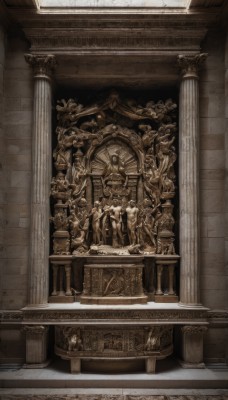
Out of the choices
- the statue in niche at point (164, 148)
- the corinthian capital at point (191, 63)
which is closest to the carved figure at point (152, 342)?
the statue in niche at point (164, 148)

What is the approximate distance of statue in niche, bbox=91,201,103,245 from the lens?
9180 mm

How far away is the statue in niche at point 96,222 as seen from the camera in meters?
9.18

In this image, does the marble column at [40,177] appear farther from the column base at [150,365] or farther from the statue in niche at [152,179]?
the column base at [150,365]

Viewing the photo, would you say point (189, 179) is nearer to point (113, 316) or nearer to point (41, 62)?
point (113, 316)

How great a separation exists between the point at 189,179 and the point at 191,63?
2.46m

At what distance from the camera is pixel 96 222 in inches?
361

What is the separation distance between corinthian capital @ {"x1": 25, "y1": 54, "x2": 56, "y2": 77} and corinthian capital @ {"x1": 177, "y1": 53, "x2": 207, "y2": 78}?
Answer: 8.91ft

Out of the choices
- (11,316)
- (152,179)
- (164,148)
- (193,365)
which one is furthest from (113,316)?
(164,148)

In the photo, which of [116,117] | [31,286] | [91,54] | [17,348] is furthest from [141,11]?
[17,348]

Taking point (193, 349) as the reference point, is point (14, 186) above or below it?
above

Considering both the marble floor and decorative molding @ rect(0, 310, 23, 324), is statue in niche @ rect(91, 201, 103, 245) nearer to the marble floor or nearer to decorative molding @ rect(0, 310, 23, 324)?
decorative molding @ rect(0, 310, 23, 324)

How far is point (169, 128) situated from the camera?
9.36 m

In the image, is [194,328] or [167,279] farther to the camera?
[167,279]

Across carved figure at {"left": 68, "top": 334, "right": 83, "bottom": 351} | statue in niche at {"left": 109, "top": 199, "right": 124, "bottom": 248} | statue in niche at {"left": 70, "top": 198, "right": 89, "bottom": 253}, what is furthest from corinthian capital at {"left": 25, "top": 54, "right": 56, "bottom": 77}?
carved figure at {"left": 68, "top": 334, "right": 83, "bottom": 351}
